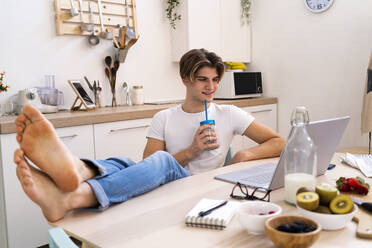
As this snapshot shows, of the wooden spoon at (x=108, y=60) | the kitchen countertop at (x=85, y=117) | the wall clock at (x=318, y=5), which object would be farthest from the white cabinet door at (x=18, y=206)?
the wall clock at (x=318, y=5)

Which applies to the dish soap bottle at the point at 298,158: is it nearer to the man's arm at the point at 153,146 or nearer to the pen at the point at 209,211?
the pen at the point at 209,211

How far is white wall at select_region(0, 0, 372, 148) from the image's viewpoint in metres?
2.60

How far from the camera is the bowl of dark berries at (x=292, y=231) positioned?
708 millimetres

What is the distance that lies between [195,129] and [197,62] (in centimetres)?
34

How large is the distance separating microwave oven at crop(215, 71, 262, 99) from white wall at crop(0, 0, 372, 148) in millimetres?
236

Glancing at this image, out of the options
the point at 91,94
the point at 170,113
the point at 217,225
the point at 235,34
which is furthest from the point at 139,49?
the point at 217,225

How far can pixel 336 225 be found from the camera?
848 mm

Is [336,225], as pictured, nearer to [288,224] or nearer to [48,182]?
[288,224]

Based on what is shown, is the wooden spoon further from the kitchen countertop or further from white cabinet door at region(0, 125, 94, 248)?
white cabinet door at region(0, 125, 94, 248)

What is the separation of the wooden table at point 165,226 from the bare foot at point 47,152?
0.39ft

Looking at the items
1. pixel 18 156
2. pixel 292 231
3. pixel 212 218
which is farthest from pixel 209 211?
pixel 18 156

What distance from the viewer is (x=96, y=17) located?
115 inches

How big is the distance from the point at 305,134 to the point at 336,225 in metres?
0.27

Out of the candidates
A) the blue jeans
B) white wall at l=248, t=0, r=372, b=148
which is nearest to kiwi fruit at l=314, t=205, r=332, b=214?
the blue jeans
